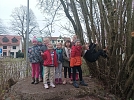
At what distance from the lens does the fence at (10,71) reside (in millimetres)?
7735

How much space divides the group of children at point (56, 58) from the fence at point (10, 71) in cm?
175

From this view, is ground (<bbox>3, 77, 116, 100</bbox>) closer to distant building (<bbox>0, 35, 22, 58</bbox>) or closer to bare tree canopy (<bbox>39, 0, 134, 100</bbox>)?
bare tree canopy (<bbox>39, 0, 134, 100</bbox>)

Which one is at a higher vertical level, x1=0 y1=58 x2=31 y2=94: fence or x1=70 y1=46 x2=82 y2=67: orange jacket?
x1=70 y1=46 x2=82 y2=67: orange jacket

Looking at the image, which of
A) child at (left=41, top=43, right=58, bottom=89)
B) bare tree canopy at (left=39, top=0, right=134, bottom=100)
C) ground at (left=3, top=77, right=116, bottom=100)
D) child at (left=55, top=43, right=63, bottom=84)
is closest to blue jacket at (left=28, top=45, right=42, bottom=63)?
child at (left=41, top=43, right=58, bottom=89)

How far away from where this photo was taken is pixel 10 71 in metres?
8.37

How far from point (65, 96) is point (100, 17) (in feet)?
8.39

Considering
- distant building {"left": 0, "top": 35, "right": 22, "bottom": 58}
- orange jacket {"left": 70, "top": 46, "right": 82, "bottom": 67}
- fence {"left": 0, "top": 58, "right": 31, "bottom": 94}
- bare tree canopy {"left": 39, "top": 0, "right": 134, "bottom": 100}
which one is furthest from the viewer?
distant building {"left": 0, "top": 35, "right": 22, "bottom": 58}

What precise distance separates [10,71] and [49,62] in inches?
116

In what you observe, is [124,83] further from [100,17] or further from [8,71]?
[8,71]

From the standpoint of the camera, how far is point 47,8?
42.7 ft

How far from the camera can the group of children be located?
6.07m

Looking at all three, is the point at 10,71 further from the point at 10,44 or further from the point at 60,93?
the point at 10,44

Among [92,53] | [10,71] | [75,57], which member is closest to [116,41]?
[92,53]

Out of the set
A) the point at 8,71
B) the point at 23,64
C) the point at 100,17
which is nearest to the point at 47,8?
the point at 23,64
